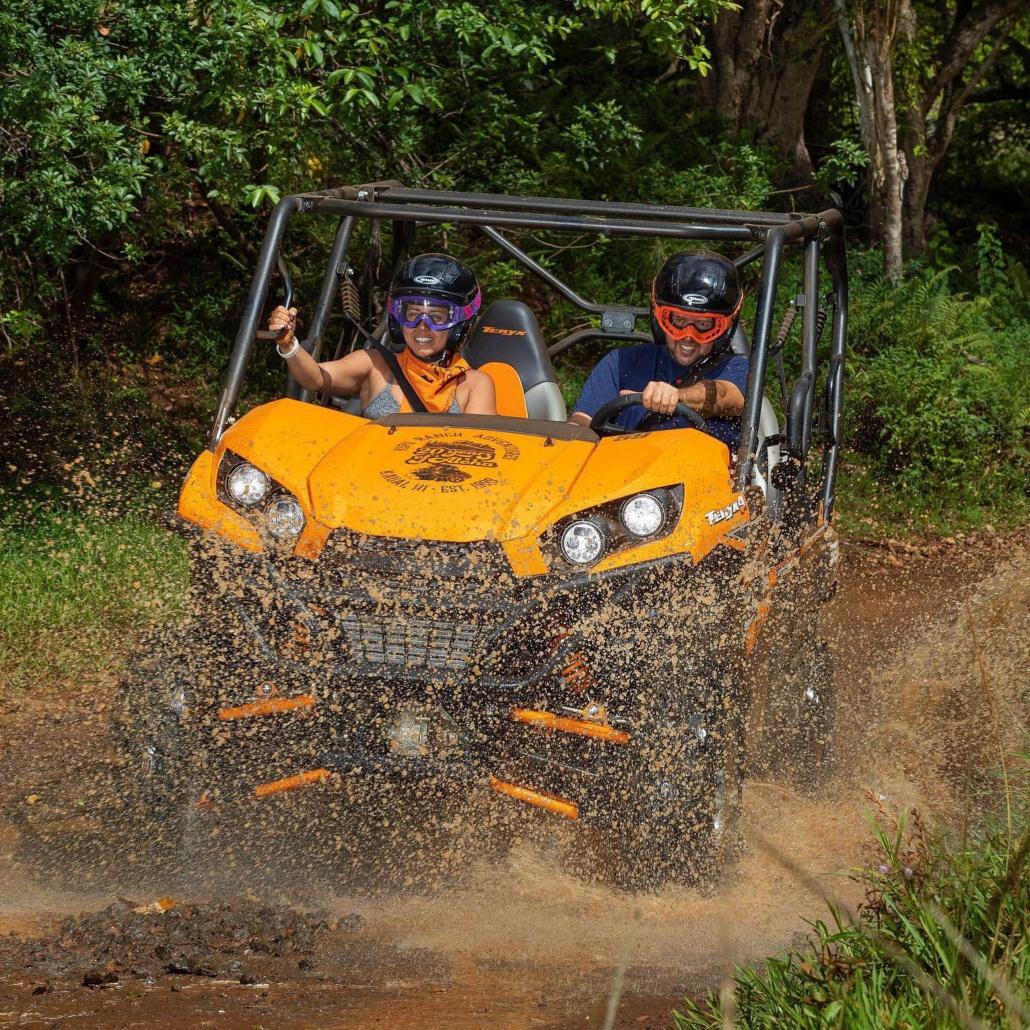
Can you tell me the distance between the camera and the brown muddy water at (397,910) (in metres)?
3.07

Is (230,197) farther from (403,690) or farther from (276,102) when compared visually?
(403,690)

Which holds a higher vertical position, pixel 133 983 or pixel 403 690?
pixel 403 690

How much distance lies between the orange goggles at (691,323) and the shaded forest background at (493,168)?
1.13 meters

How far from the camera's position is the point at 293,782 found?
365 centimetres

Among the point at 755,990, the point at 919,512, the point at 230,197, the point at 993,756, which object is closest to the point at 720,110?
the point at 919,512

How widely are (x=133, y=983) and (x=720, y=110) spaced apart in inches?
397

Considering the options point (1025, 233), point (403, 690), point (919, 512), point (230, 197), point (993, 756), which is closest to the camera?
point (403, 690)

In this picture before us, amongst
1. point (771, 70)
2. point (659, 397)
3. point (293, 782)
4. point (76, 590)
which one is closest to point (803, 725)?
point (659, 397)

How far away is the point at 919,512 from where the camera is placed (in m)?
8.41

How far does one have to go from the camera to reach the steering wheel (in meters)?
4.30

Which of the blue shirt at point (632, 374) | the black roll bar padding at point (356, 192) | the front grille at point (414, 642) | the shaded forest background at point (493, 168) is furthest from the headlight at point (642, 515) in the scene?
the shaded forest background at point (493, 168)

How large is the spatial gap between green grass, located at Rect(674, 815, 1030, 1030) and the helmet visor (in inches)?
93.5

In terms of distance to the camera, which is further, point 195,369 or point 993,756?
point 195,369

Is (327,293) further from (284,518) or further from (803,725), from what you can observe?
(803,725)
